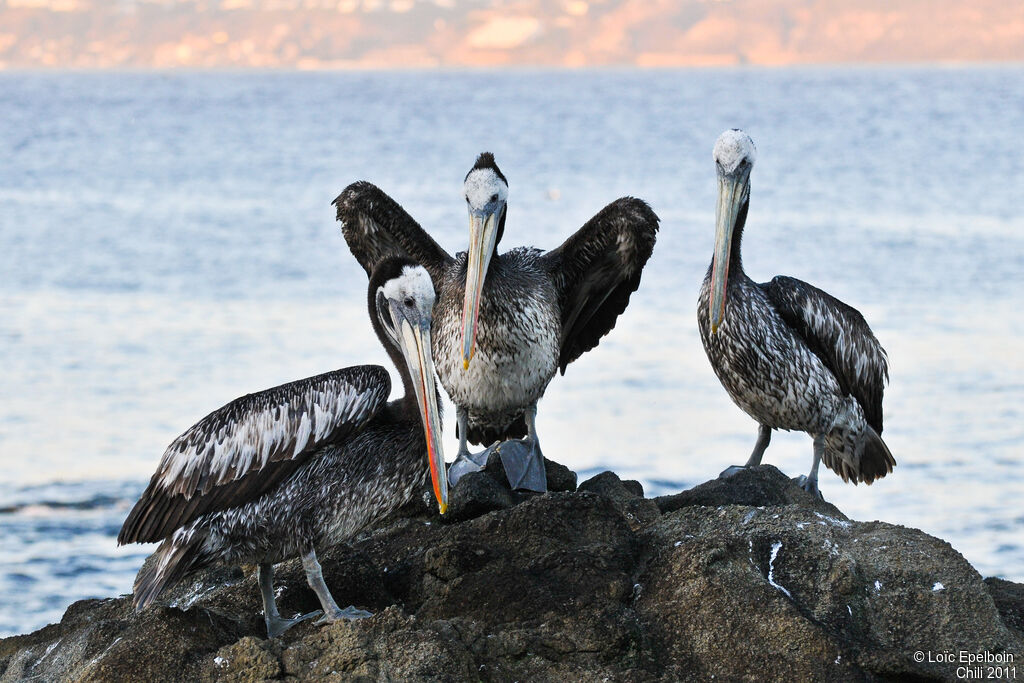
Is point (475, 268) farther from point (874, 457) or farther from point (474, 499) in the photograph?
point (874, 457)

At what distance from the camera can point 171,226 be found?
26234mm

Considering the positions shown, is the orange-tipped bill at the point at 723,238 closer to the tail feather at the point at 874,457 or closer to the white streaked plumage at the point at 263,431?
the tail feather at the point at 874,457

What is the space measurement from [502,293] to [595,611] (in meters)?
2.40

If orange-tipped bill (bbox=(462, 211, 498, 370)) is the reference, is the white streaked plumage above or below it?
below

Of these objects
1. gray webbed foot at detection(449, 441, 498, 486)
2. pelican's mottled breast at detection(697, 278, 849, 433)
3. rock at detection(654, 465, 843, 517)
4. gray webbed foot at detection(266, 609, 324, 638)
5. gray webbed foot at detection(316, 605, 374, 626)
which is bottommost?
gray webbed foot at detection(266, 609, 324, 638)

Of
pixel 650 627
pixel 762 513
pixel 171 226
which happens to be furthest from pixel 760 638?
pixel 171 226

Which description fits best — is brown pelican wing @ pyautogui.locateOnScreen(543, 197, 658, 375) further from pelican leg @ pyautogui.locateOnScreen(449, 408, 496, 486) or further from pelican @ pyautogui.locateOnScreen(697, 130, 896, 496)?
pelican leg @ pyautogui.locateOnScreen(449, 408, 496, 486)

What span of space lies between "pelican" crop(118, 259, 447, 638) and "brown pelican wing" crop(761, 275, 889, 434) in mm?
2287

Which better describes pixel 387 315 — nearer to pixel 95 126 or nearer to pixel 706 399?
pixel 706 399

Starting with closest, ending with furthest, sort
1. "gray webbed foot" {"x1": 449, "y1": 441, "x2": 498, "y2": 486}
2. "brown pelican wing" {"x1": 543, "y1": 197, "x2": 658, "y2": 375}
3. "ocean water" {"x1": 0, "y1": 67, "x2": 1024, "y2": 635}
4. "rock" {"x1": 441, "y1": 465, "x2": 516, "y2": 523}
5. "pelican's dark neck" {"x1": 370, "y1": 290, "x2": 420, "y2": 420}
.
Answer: "pelican's dark neck" {"x1": 370, "y1": 290, "x2": 420, "y2": 420}
"rock" {"x1": 441, "y1": 465, "x2": 516, "y2": 523}
"gray webbed foot" {"x1": 449, "y1": 441, "x2": 498, "y2": 486}
"brown pelican wing" {"x1": 543, "y1": 197, "x2": 658, "y2": 375}
"ocean water" {"x1": 0, "y1": 67, "x2": 1024, "y2": 635}

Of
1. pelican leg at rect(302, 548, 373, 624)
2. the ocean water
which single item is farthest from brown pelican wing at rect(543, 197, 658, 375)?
the ocean water

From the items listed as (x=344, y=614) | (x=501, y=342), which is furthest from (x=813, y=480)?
(x=344, y=614)

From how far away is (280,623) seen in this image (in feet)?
17.0

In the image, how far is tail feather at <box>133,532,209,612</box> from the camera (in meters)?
5.28
